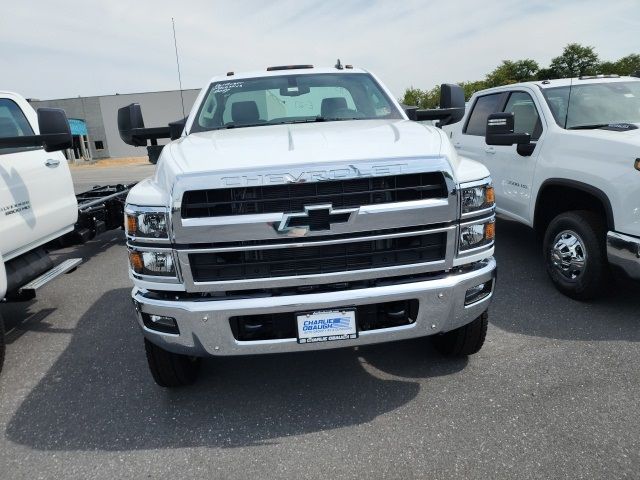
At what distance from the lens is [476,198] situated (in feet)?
8.48

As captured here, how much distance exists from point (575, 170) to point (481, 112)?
250cm

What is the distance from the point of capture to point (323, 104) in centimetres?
392

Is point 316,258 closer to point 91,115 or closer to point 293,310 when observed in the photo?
point 293,310

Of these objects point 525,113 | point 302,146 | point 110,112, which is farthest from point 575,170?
point 110,112

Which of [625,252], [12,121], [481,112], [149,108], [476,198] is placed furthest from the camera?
[149,108]

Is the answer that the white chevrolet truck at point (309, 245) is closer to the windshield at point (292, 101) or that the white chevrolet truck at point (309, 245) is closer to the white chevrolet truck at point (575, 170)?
the windshield at point (292, 101)

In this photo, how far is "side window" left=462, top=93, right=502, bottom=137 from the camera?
5.98m

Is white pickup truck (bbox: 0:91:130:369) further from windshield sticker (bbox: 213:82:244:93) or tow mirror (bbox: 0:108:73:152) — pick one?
windshield sticker (bbox: 213:82:244:93)

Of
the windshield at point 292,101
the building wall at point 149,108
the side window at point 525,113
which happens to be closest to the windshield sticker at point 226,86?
the windshield at point 292,101

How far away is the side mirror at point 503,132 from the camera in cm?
459

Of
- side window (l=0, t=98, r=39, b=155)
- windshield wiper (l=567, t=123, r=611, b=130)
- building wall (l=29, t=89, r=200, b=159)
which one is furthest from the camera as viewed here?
building wall (l=29, t=89, r=200, b=159)

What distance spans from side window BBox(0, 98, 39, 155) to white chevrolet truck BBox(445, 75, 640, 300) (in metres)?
4.46

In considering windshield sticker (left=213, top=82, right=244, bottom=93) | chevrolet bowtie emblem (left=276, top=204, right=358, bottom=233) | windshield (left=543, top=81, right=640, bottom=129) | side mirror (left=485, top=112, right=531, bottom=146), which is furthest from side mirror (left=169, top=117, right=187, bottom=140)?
windshield (left=543, top=81, right=640, bottom=129)

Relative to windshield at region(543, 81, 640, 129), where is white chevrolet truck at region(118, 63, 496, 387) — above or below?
below
